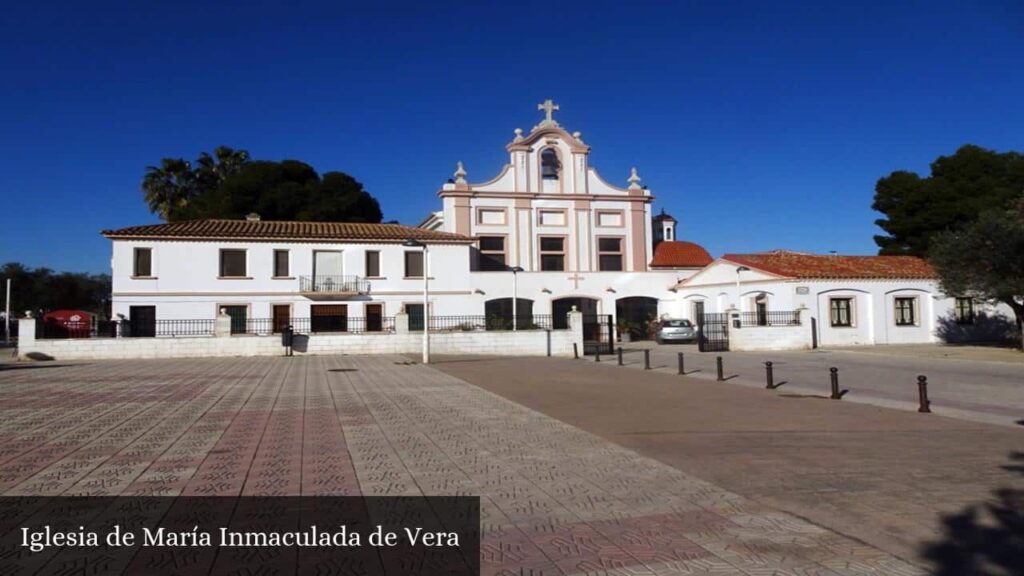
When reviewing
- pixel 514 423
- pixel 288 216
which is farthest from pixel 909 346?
pixel 288 216

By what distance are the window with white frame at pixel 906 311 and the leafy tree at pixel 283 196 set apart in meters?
37.2

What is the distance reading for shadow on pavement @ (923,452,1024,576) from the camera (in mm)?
4562

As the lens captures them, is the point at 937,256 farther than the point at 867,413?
Yes

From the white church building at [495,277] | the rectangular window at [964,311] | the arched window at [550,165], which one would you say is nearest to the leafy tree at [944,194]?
the rectangular window at [964,311]

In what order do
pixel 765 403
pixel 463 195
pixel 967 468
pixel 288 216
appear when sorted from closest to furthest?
pixel 967 468 < pixel 765 403 < pixel 463 195 < pixel 288 216

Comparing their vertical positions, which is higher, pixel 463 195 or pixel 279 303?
pixel 463 195

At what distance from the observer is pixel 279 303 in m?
34.9

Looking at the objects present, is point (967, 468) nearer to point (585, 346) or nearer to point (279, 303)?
point (585, 346)

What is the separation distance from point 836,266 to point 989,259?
782 cm

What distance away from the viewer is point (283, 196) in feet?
169

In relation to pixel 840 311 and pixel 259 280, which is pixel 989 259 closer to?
pixel 840 311

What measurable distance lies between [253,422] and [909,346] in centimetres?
3040

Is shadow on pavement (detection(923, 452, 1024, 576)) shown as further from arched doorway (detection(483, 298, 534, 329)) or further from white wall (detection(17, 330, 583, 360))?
arched doorway (detection(483, 298, 534, 329))

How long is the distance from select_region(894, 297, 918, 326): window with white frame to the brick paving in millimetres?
26632
